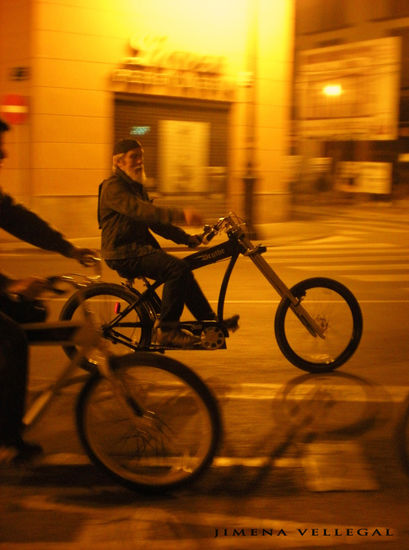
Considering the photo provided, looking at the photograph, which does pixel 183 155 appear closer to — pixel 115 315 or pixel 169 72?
pixel 169 72

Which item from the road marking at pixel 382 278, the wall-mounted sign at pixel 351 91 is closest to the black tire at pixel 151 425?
the road marking at pixel 382 278

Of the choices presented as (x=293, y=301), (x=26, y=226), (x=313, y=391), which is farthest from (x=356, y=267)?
(x=26, y=226)

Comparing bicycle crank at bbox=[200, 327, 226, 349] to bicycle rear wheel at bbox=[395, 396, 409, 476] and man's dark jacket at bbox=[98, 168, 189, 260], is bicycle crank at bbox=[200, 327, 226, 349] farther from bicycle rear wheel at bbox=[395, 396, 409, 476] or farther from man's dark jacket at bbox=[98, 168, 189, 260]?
bicycle rear wheel at bbox=[395, 396, 409, 476]

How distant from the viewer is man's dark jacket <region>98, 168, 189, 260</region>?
576cm

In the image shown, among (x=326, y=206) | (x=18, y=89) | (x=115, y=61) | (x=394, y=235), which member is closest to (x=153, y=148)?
(x=115, y=61)

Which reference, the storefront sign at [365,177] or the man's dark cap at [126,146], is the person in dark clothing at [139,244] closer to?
the man's dark cap at [126,146]

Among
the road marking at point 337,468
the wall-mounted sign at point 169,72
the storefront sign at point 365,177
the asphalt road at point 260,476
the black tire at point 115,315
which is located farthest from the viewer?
the storefront sign at point 365,177

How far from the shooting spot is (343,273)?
38.3 ft

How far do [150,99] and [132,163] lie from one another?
13173 millimetres

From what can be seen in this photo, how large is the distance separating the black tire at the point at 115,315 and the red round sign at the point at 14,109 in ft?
36.2

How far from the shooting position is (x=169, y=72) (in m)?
18.6

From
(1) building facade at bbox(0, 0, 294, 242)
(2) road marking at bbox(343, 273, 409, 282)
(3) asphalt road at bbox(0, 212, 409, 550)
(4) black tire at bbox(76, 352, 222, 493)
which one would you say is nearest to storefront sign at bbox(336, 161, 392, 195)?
(1) building facade at bbox(0, 0, 294, 242)

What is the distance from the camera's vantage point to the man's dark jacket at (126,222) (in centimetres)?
576

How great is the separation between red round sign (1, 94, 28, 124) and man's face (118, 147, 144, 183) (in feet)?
36.2
